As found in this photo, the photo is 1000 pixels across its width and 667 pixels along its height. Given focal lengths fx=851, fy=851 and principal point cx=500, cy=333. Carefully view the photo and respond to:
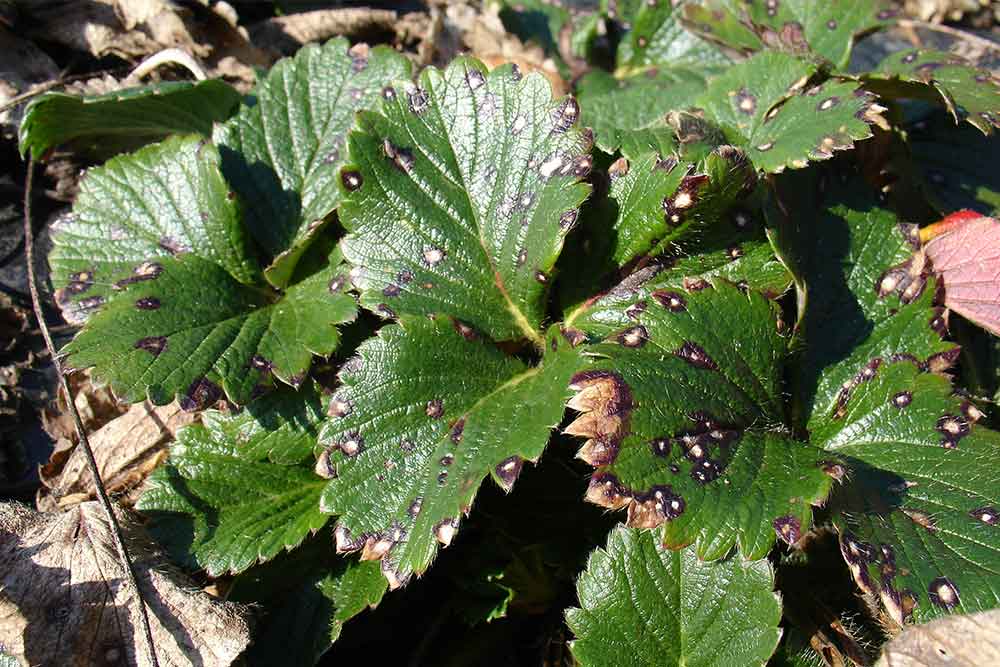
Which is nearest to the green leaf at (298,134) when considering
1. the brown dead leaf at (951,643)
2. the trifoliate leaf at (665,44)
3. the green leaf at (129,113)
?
the green leaf at (129,113)

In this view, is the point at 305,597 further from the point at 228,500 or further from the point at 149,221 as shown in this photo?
the point at 149,221

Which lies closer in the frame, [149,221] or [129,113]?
[149,221]

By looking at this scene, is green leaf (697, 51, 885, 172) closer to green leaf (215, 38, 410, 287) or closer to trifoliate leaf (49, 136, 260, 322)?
green leaf (215, 38, 410, 287)

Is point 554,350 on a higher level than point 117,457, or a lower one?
higher

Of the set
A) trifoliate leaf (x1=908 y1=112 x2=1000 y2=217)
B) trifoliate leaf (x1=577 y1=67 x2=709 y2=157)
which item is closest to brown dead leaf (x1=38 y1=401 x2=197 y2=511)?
trifoliate leaf (x1=577 y1=67 x2=709 y2=157)

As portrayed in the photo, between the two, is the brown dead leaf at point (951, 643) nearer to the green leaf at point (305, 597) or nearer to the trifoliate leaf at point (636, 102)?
the green leaf at point (305, 597)

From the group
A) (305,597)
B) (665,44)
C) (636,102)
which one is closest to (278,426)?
(305,597)
